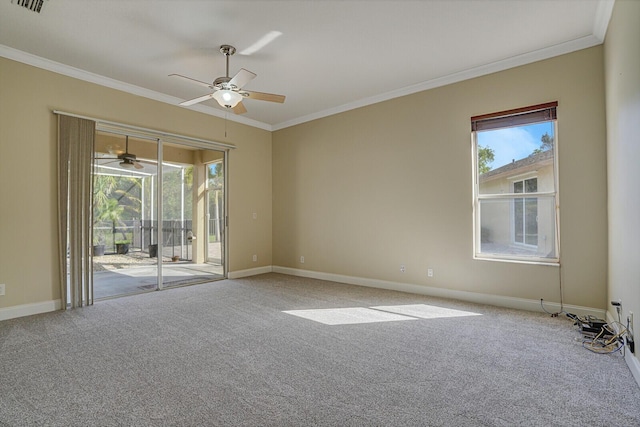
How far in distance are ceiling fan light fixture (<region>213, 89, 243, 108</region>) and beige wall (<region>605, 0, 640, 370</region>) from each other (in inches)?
134

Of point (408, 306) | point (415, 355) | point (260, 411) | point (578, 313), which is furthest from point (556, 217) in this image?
point (260, 411)

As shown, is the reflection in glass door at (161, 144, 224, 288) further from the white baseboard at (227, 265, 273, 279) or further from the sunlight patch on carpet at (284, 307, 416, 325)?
the sunlight patch on carpet at (284, 307, 416, 325)

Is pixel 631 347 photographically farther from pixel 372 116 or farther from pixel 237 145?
pixel 237 145

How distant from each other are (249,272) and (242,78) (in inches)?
159

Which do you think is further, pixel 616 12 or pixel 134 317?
pixel 134 317

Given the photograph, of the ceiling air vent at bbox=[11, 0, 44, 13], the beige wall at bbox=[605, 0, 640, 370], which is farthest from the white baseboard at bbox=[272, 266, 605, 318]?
the ceiling air vent at bbox=[11, 0, 44, 13]

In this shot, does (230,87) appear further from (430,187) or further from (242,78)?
(430,187)

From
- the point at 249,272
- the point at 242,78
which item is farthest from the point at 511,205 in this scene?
the point at 249,272

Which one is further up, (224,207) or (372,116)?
(372,116)

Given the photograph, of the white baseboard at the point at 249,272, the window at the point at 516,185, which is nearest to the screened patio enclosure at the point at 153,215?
the white baseboard at the point at 249,272

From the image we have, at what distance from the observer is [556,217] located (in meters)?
3.78

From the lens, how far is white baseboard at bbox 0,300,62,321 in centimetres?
370

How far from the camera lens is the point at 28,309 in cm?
385

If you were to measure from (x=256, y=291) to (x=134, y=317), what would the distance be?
175cm
